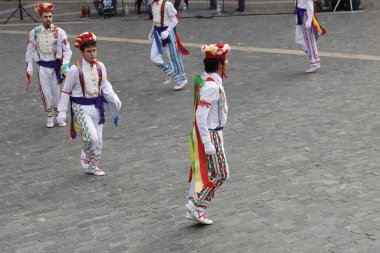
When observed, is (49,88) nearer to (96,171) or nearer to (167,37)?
(167,37)

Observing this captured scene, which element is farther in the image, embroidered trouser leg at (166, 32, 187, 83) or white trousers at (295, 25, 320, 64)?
white trousers at (295, 25, 320, 64)

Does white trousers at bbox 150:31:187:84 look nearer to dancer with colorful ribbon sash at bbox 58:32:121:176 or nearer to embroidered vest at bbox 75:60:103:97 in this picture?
dancer with colorful ribbon sash at bbox 58:32:121:176

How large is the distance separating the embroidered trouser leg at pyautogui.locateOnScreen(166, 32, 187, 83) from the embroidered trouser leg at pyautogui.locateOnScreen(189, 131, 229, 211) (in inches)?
264

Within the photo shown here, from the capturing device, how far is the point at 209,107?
785cm

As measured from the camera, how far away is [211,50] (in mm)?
7871

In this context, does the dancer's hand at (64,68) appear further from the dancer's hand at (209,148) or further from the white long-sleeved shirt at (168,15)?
the dancer's hand at (209,148)

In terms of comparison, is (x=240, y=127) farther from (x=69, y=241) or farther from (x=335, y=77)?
(x=69, y=241)

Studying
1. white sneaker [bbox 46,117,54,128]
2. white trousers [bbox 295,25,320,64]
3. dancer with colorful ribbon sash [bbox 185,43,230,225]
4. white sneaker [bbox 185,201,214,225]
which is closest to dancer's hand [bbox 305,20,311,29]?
white trousers [bbox 295,25,320,64]

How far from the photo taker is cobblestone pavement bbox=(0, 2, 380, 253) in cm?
788

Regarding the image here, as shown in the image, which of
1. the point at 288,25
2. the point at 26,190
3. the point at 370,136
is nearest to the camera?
the point at 26,190

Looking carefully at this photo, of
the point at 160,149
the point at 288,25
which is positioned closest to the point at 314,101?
the point at 160,149

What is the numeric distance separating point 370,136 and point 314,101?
2200mm

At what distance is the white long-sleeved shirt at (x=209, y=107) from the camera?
25.6 ft

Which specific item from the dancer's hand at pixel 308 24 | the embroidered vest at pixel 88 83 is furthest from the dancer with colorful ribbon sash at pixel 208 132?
the dancer's hand at pixel 308 24
